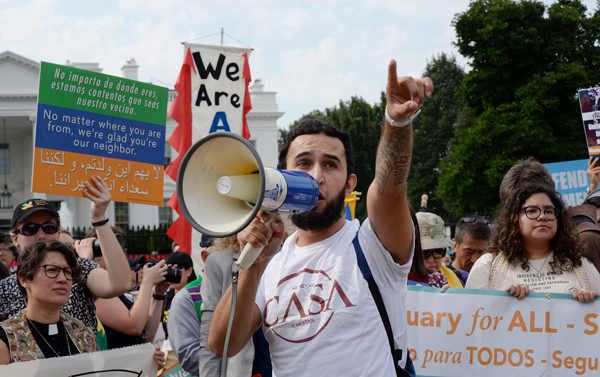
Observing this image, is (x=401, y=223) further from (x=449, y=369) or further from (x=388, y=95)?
(x=449, y=369)

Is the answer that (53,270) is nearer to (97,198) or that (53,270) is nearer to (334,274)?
(97,198)

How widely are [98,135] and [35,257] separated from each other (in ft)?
4.20

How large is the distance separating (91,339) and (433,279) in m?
2.30

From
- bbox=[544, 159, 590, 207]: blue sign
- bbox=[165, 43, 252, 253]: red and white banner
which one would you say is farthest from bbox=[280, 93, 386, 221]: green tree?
bbox=[165, 43, 252, 253]: red and white banner

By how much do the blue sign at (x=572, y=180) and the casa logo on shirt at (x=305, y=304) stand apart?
6.86 meters

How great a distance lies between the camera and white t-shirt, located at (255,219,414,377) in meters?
1.97

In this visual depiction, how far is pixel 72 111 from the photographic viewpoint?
13.6 feet

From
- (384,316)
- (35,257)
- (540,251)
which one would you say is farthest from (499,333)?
(35,257)

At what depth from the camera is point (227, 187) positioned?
179 centimetres

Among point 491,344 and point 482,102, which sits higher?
point 482,102

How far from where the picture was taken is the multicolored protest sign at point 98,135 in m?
3.89

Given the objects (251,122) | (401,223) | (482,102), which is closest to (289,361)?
(401,223)

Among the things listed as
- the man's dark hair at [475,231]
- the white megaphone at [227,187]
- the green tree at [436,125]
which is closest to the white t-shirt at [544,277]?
the man's dark hair at [475,231]

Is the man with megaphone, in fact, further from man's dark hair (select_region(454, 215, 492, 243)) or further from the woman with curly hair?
man's dark hair (select_region(454, 215, 492, 243))
